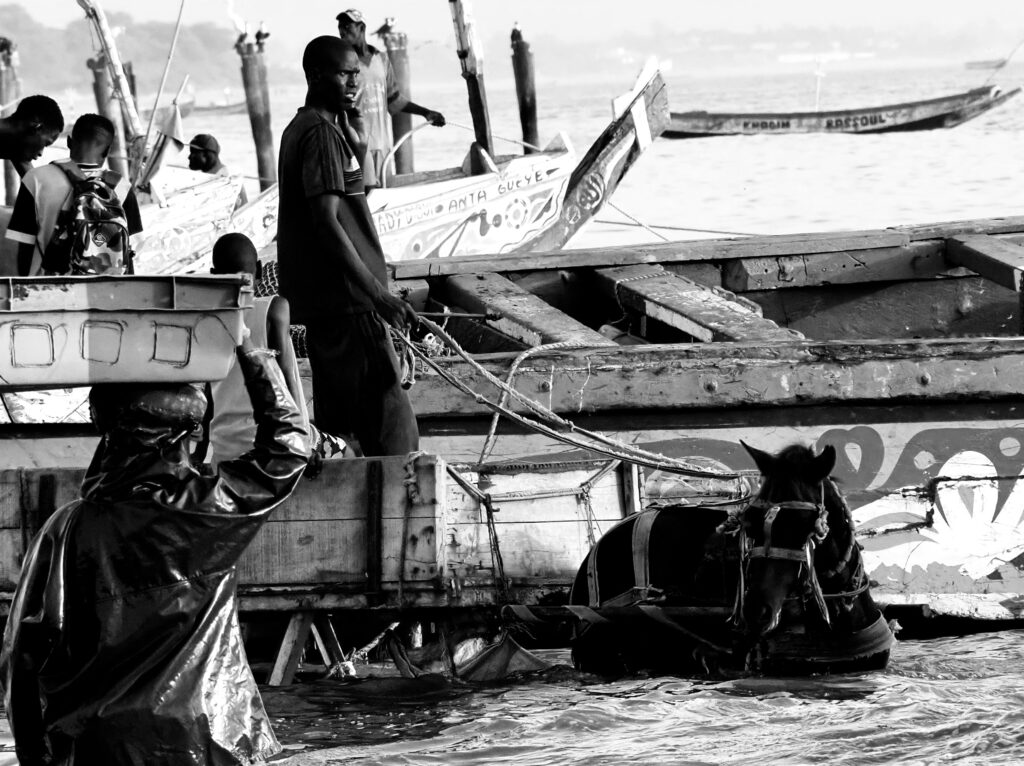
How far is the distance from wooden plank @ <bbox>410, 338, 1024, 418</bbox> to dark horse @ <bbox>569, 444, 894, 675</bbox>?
105cm

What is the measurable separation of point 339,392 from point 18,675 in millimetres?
2712

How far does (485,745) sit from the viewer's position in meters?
5.40

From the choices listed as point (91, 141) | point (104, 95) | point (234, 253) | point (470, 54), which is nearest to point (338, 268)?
point (234, 253)

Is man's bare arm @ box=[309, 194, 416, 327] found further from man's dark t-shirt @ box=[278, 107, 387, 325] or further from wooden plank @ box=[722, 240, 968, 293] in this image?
wooden plank @ box=[722, 240, 968, 293]

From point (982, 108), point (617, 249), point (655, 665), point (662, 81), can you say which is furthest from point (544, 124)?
point (655, 665)

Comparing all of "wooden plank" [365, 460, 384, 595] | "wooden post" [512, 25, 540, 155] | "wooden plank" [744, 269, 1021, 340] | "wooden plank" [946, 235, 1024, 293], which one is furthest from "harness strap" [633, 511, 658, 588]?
"wooden post" [512, 25, 540, 155]

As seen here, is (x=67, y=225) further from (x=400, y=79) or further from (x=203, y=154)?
(x=400, y=79)

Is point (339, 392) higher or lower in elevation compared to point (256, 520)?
higher

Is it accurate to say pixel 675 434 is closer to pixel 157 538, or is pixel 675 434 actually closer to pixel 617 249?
pixel 617 249

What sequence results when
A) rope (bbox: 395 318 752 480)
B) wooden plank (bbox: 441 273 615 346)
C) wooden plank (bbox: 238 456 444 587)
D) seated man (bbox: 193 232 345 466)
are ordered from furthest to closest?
1. wooden plank (bbox: 441 273 615 346)
2. rope (bbox: 395 318 752 480)
3. wooden plank (bbox: 238 456 444 587)
4. seated man (bbox: 193 232 345 466)

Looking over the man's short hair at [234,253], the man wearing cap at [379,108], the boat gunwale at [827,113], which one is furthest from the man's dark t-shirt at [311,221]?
the boat gunwale at [827,113]

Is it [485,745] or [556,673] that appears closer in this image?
[485,745]

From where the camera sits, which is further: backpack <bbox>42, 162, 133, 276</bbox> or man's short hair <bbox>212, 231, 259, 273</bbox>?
backpack <bbox>42, 162, 133, 276</bbox>

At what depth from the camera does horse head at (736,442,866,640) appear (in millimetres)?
5262
